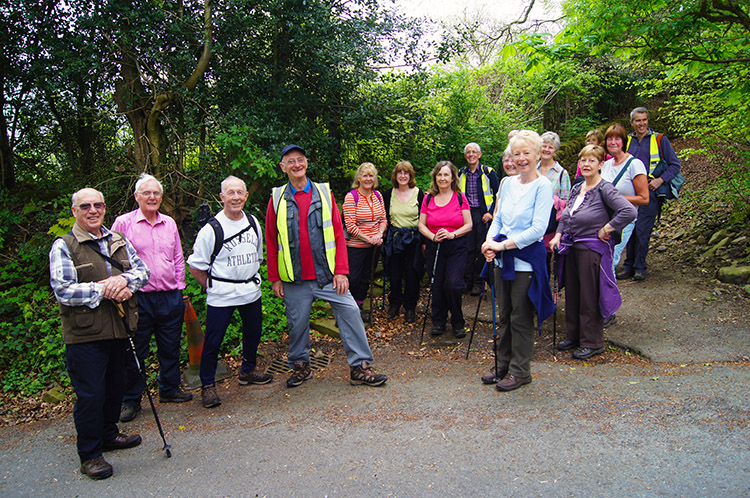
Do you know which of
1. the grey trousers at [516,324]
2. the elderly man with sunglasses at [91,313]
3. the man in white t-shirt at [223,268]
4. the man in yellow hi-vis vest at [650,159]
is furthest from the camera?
the man in yellow hi-vis vest at [650,159]

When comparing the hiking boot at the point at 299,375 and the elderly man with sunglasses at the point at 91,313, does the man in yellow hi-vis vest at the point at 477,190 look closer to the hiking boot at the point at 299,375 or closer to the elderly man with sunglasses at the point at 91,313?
the hiking boot at the point at 299,375

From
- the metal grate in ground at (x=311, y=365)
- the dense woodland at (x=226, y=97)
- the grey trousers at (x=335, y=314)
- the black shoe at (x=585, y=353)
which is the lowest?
the metal grate in ground at (x=311, y=365)

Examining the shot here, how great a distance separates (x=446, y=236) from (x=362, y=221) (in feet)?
3.86

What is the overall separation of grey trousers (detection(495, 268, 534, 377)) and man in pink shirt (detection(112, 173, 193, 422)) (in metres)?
2.95

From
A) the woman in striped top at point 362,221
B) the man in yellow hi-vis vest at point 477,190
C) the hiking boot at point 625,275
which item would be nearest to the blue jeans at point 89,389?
the woman in striped top at point 362,221

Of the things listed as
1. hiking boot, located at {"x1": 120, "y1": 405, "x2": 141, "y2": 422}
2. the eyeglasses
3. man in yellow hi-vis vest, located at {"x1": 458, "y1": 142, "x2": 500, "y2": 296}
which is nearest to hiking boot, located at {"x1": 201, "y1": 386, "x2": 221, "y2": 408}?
hiking boot, located at {"x1": 120, "y1": 405, "x2": 141, "y2": 422}

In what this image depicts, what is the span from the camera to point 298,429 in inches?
149

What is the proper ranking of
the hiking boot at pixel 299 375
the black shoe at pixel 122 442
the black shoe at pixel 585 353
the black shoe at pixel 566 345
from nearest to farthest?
the black shoe at pixel 122 442 < the hiking boot at pixel 299 375 < the black shoe at pixel 585 353 < the black shoe at pixel 566 345

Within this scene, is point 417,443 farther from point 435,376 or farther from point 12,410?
point 12,410

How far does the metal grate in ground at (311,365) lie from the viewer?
5.23 metres

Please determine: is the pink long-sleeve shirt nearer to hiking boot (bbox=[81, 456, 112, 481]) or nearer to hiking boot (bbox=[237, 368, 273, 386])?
hiking boot (bbox=[237, 368, 273, 386])

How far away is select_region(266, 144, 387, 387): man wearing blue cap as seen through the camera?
4.43m

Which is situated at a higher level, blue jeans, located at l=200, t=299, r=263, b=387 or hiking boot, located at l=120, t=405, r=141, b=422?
blue jeans, located at l=200, t=299, r=263, b=387

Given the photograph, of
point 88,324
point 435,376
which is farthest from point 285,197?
point 435,376
